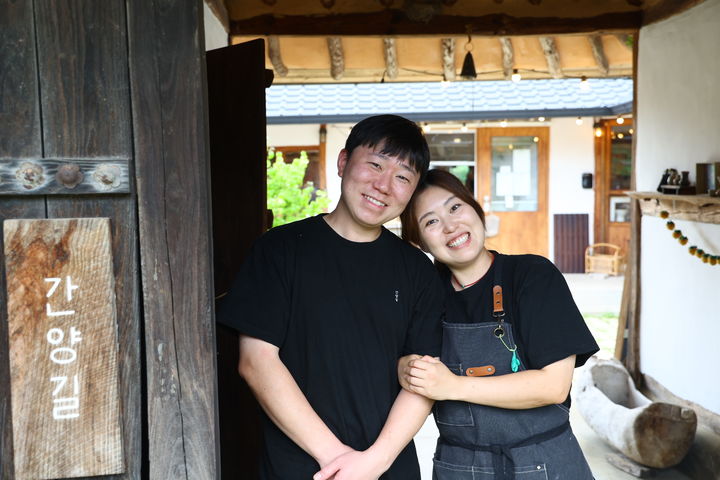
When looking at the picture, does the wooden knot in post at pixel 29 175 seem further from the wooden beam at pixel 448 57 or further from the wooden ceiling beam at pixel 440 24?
the wooden beam at pixel 448 57

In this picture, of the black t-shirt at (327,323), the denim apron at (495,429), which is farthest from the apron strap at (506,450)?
the black t-shirt at (327,323)

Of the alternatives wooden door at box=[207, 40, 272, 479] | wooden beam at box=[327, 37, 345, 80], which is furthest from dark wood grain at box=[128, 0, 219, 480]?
wooden beam at box=[327, 37, 345, 80]

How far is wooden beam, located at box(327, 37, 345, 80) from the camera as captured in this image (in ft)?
28.8

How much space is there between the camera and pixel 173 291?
175cm

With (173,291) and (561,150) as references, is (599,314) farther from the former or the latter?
(173,291)

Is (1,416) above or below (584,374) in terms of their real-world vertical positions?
above

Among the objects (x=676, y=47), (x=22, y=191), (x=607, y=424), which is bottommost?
(x=607, y=424)

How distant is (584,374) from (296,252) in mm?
4682

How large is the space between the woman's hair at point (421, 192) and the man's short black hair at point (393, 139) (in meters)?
0.11

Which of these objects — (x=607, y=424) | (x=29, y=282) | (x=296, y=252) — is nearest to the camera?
(x=29, y=282)

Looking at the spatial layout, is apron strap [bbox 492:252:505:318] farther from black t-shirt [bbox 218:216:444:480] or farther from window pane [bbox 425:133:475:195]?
window pane [bbox 425:133:475:195]

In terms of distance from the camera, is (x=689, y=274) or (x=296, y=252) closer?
(x=296, y=252)

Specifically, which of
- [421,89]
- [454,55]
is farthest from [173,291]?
[421,89]

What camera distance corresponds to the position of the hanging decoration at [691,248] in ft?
16.5
